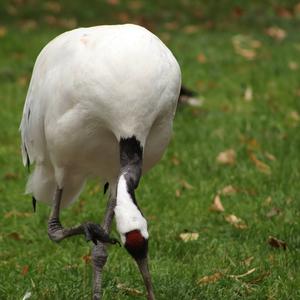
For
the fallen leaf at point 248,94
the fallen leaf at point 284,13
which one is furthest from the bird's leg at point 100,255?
the fallen leaf at point 284,13

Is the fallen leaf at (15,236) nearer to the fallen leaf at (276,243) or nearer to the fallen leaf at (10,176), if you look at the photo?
the fallen leaf at (10,176)

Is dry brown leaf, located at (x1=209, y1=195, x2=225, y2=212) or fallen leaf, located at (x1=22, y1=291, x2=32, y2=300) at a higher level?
fallen leaf, located at (x1=22, y1=291, x2=32, y2=300)

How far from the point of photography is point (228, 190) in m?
6.86

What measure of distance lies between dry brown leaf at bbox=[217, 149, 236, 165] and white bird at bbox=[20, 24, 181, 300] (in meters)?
2.33

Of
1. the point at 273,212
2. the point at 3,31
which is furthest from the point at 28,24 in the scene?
the point at 273,212

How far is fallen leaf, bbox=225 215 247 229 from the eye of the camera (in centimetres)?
619

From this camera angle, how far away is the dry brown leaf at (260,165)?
727 cm

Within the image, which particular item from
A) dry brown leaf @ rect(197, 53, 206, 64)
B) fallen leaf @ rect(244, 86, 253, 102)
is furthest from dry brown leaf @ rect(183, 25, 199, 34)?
A: fallen leaf @ rect(244, 86, 253, 102)

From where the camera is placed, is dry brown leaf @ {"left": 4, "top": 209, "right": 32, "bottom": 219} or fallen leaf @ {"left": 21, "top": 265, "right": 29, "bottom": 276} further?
dry brown leaf @ {"left": 4, "top": 209, "right": 32, "bottom": 219}

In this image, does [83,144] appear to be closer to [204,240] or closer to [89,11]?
[204,240]

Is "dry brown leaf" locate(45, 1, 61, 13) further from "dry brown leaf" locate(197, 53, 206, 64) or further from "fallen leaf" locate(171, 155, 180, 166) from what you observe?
"fallen leaf" locate(171, 155, 180, 166)

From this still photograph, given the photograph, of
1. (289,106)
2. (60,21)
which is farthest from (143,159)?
(60,21)

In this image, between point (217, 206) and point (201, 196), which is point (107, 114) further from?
point (201, 196)

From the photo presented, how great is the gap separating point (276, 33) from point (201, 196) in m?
6.21
